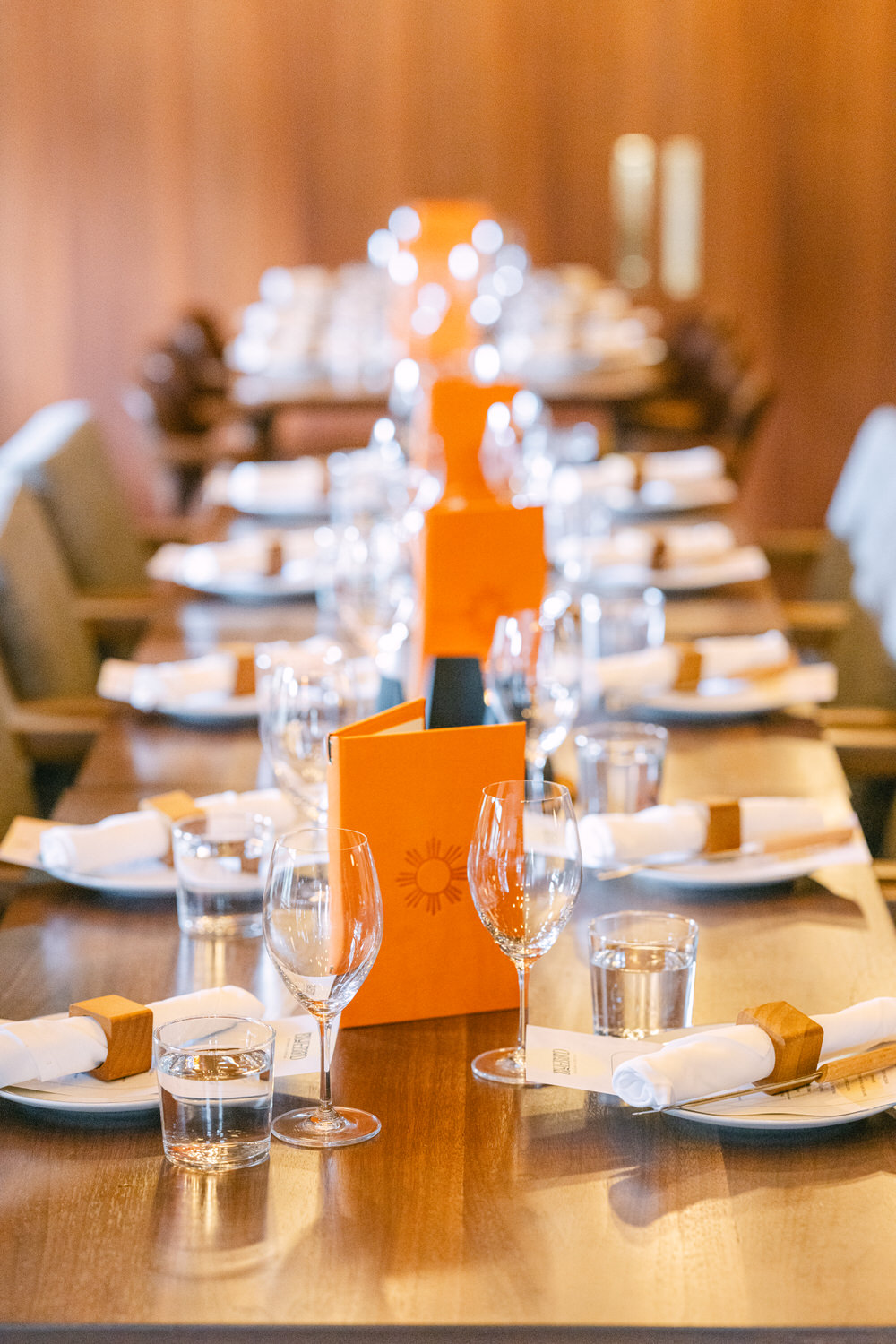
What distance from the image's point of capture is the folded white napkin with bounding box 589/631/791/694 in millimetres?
2258

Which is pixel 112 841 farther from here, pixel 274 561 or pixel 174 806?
pixel 274 561

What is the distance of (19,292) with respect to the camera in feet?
29.2

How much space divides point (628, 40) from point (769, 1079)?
8239 millimetres

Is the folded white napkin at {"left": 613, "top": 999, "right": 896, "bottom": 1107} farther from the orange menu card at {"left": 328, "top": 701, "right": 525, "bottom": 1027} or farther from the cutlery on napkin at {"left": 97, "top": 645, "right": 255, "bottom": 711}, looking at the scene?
the cutlery on napkin at {"left": 97, "top": 645, "right": 255, "bottom": 711}

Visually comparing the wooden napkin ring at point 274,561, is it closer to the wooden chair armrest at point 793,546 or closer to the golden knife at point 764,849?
the wooden chair armrest at point 793,546

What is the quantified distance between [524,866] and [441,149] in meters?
8.08

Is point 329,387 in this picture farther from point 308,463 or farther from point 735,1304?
point 735,1304

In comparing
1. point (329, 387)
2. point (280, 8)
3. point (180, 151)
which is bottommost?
point (329, 387)

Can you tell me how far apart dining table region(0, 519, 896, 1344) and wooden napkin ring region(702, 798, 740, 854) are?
166 millimetres

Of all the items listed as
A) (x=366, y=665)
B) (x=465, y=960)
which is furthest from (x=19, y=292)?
(x=465, y=960)

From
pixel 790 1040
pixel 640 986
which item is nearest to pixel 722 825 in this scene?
pixel 640 986

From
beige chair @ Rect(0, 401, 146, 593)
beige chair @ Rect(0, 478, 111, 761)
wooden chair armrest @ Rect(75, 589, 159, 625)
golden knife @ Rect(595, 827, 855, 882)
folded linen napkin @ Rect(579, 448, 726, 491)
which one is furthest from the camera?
folded linen napkin @ Rect(579, 448, 726, 491)

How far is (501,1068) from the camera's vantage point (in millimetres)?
1258

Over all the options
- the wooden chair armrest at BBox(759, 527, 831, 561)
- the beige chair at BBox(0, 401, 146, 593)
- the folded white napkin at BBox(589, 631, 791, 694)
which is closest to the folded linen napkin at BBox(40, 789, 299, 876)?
the folded white napkin at BBox(589, 631, 791, 694)
